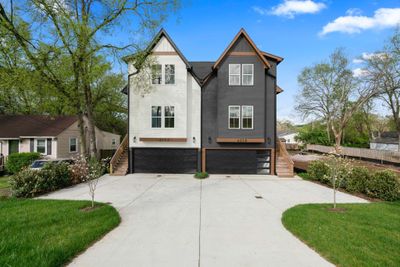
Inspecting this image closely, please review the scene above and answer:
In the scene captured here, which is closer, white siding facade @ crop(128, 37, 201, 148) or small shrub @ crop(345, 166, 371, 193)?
small shrub @ crop(345, 166, 371, 193)

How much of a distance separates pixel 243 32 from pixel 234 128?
6683 millimetres

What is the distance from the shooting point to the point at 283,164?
14.8 m

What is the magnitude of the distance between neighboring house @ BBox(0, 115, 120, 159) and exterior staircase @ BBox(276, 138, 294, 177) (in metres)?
18.8

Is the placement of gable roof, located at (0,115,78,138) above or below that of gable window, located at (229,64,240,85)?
below

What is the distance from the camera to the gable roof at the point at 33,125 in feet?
61.2

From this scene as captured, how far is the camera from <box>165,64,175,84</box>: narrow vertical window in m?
14.4

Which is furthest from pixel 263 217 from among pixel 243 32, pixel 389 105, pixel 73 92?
pixel 389 105

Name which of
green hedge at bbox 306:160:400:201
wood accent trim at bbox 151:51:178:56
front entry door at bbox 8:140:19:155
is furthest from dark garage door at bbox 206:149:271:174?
front entry door at bbox 8:140:19:155

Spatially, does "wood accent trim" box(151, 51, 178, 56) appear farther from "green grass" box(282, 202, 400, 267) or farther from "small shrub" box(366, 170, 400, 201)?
"small shrub" box(366, 170, 400, 201)

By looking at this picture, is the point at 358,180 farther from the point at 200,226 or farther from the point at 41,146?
the point at 41,146

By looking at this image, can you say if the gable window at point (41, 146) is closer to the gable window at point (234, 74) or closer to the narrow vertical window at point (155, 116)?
the narrow vertical window at point (155, 116)

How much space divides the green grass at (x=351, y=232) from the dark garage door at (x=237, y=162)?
24.1ft

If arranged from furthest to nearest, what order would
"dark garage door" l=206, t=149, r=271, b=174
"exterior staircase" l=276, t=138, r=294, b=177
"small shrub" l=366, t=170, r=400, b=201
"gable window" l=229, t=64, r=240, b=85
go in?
"dark garage door" l=206, t=149, r=271, b=174, "gable window" l=229, t=64, r=240, b=85, "exterior staircase" l=276, t=138, r=294, b=177, "small shrub" l=366, t=170, r=400, b=201

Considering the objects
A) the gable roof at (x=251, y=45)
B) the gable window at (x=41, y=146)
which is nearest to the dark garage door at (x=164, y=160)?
the gable roof at (x=251, y=45)
